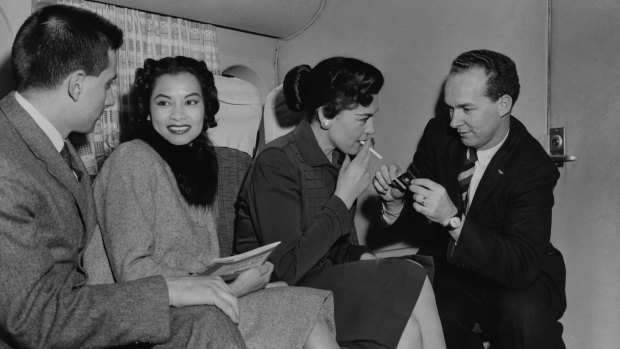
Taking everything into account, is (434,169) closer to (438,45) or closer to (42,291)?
(438,45)

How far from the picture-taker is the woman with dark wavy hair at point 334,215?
2008mm

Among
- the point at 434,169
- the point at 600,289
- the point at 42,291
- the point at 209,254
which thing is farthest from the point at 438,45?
the point at 42,291

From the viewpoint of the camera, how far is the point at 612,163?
251 cm

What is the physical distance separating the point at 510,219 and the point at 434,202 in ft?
1.16

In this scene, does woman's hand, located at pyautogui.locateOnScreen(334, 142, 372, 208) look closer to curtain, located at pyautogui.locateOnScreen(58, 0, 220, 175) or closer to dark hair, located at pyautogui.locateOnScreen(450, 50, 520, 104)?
dark hair, located at pyautogui.locateOnScreen(450, 50, 520, 104)

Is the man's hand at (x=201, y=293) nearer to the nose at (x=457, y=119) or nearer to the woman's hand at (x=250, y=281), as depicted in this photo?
the woman's hand at (x=250, y=281)

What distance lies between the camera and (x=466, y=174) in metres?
2.51

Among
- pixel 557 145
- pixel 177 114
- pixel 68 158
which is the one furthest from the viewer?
pixel 557 145

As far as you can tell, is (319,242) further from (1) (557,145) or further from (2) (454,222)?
(1) (557,145)

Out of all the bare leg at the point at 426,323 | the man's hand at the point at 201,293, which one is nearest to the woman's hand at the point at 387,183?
the bare leg at the point at 426,323

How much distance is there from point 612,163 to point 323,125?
1.19m

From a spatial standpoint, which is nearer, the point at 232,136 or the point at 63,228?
the point at 63,228

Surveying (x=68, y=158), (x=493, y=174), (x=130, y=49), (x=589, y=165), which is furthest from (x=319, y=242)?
(x=130, y=49)

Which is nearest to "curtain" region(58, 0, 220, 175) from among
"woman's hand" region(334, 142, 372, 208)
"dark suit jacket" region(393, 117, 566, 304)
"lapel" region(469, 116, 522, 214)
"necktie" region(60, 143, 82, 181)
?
"necktie" region(60, 143, 82, 181)
